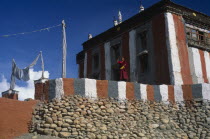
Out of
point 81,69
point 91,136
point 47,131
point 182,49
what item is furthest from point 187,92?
point 81,69

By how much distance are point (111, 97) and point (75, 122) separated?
7.98 feet

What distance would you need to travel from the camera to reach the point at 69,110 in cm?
1163

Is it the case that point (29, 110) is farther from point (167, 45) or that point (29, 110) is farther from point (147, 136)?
point (167, 45)

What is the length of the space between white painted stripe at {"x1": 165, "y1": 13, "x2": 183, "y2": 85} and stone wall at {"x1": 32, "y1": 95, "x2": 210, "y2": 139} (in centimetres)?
379

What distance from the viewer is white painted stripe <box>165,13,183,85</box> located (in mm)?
18047

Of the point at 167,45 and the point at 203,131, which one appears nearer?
the point at 203,131

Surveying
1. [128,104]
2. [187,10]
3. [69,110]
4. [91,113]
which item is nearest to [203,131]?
[128,104]

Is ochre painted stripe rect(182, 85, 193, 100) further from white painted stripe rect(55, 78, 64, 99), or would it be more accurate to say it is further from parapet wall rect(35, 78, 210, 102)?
white painted stripe rect(55, 78, 64, 99)

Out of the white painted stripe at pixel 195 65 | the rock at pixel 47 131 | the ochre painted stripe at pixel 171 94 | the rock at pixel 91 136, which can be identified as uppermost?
the white painted stripe at pixel 195 65

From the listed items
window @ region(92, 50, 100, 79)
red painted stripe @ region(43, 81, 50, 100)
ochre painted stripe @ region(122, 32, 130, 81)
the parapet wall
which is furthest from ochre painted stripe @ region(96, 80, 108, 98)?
window @ region(92, 50, 100, 79)

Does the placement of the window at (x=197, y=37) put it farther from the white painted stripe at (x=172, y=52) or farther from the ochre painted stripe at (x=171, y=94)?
the ochre painted stripe at (x=171, y=94)

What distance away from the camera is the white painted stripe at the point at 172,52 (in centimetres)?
1805

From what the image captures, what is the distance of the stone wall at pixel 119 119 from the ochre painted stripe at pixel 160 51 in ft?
14.5

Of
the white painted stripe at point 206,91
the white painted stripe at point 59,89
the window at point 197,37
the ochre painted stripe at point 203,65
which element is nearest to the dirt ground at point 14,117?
the white painted stripe at point 59,89
